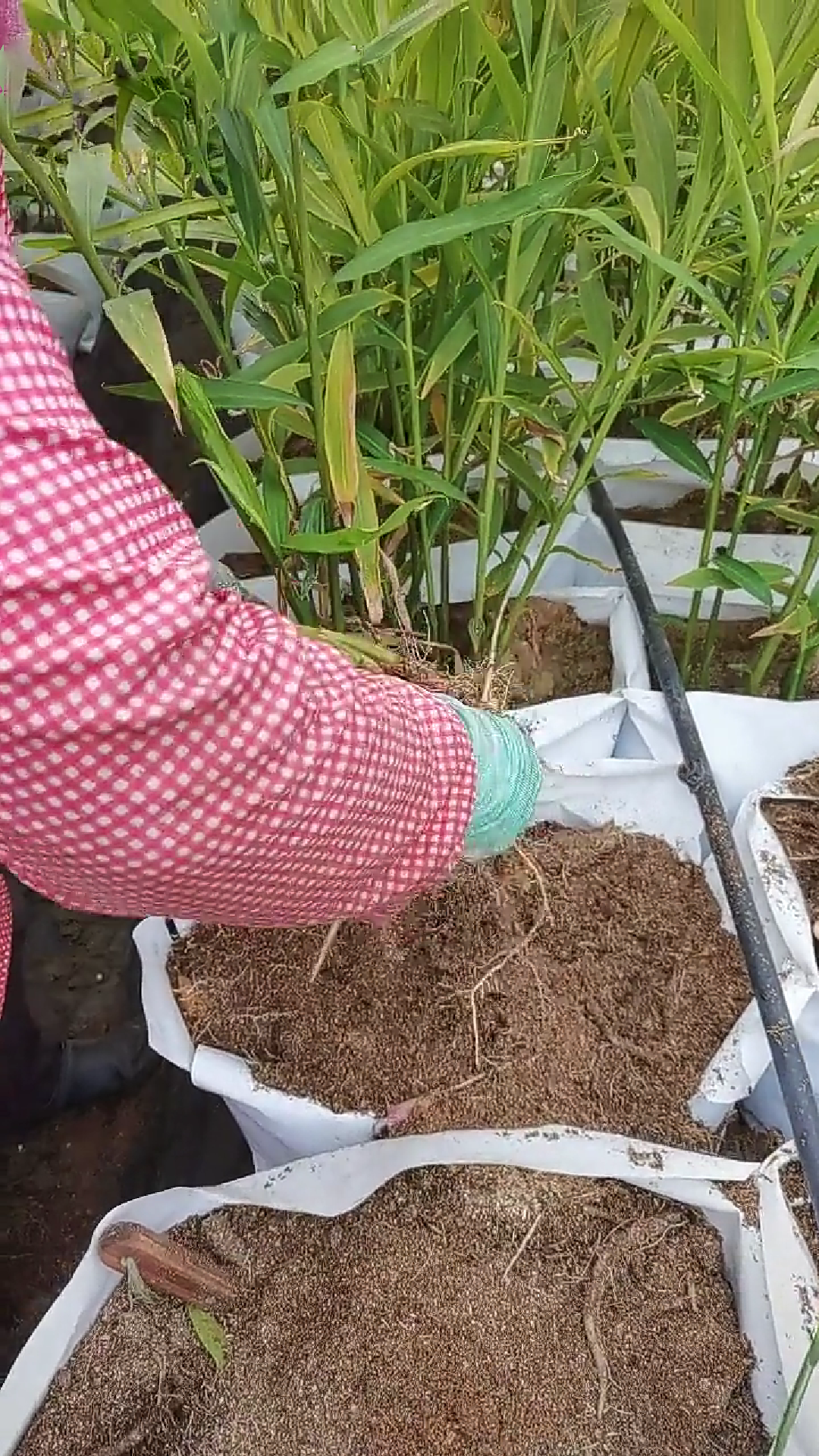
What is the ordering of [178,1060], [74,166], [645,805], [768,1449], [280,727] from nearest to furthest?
[280,727] → [74,166] → [768,1449] → [178,1060] → [645,805]

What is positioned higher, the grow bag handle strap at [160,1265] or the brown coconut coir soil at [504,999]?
the brown coconut coir soil at [504,999]

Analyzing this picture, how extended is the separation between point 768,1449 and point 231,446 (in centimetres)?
69

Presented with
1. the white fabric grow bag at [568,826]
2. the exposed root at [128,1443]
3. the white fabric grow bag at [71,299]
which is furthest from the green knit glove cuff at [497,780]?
the white fabric grow bag at [71,299]

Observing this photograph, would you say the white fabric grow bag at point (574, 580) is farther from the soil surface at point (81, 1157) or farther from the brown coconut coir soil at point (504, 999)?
the soil surface at point (81, 1157)

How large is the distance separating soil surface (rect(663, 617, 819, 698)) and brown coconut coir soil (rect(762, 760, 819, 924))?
4.6 inches

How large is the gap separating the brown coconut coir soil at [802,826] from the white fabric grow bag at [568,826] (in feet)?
0.21

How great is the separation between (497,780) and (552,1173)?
0.32 metres

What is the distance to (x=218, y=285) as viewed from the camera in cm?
179

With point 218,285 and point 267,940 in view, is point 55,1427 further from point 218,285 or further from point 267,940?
point 218,285

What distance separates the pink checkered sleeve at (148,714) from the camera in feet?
1.22

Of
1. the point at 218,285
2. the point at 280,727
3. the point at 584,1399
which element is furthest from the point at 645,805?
the point at 218,285

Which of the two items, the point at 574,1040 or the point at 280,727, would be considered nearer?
the point at 280,727

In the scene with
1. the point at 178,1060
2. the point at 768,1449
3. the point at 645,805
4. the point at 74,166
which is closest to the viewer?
the point at 74,166

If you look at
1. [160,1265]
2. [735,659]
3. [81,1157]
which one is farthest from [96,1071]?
[735,659]
